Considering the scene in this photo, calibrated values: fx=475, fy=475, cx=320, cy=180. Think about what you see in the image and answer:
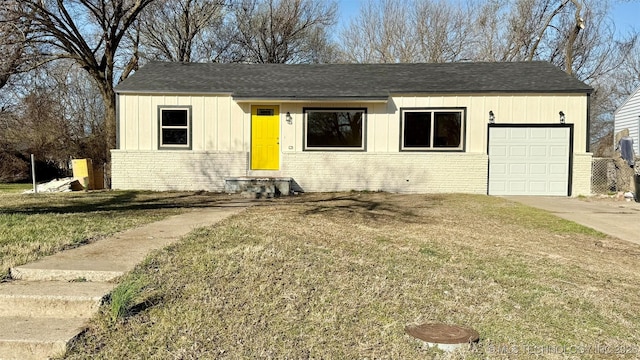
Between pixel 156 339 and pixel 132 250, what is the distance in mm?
2341

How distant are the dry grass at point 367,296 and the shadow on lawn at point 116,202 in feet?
12.6

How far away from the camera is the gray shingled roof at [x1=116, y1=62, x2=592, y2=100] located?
46.8 ft

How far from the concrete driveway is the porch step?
651 cm

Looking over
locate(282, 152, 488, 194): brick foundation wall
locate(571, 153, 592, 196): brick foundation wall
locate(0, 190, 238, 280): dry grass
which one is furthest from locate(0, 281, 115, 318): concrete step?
locate(571, 153, 592, 196): brick foundation wall

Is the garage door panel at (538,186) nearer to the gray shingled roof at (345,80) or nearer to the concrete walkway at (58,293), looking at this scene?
the gray shingled roof at (345,80)

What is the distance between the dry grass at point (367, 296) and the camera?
3401mm

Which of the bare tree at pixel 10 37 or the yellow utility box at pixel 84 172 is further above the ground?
the bare tree at pixel 10 37

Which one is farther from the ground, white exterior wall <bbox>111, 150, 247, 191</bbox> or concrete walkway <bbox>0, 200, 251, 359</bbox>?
white exterior wall <bbox>111, 150, 247, 191</bbox>

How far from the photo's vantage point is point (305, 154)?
14680 millimetres

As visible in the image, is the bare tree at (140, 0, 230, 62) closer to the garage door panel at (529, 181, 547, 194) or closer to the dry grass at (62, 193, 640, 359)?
the garage door panel at (529, 181, 547, 194)

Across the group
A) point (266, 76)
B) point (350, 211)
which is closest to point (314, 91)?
point (266, 76)

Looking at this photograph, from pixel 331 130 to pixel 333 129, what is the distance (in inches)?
2.8

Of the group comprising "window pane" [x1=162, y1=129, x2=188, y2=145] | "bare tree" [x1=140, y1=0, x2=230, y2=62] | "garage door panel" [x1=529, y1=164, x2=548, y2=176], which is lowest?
"garage door panel" [x1=529, y1=164, x2=548, y2=176]

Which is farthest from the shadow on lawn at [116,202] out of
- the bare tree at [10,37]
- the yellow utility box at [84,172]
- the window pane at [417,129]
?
the window pane at [417,129]
